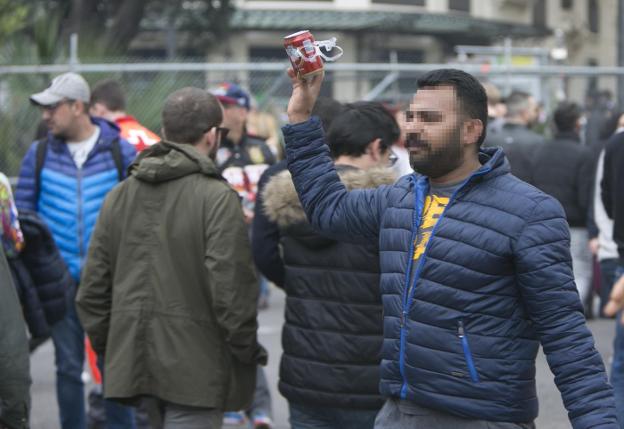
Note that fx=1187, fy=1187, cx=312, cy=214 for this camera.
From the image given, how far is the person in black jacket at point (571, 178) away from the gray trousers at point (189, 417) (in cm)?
550

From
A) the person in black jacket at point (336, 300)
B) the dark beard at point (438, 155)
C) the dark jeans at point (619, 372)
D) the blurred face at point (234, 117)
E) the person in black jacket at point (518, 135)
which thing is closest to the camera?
the dark beard at point (438, 155)

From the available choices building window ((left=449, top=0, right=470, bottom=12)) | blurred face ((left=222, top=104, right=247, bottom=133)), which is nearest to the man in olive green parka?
blurred face ((left=222, top=104, right=247, bottom=133))

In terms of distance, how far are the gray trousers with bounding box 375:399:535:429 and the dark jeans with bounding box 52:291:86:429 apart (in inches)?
119

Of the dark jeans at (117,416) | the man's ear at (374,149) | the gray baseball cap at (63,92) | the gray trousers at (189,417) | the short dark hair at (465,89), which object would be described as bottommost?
the dark jeans at (117,416)

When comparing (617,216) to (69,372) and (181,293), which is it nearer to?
(181,293)

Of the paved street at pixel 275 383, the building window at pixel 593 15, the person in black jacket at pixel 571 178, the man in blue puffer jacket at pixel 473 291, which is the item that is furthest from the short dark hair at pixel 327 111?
the building window at pixel 593 15

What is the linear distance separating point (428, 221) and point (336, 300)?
1.18 meters

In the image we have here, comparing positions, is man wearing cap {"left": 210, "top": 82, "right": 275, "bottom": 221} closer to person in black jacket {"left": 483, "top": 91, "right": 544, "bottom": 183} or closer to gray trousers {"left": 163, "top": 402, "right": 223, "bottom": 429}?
gray trousers {"left": 163, "top": 402, "right": 223, "bottom": 429}

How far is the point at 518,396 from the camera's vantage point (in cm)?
334

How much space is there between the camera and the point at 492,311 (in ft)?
10.8

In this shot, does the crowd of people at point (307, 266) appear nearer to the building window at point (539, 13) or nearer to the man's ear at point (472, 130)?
the man's ear at point (472, 130)

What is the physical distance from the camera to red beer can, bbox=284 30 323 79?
3512 millimetres

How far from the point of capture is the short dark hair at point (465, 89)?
3.37m

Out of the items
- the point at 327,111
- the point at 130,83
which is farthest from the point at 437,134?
the point at 130,83
